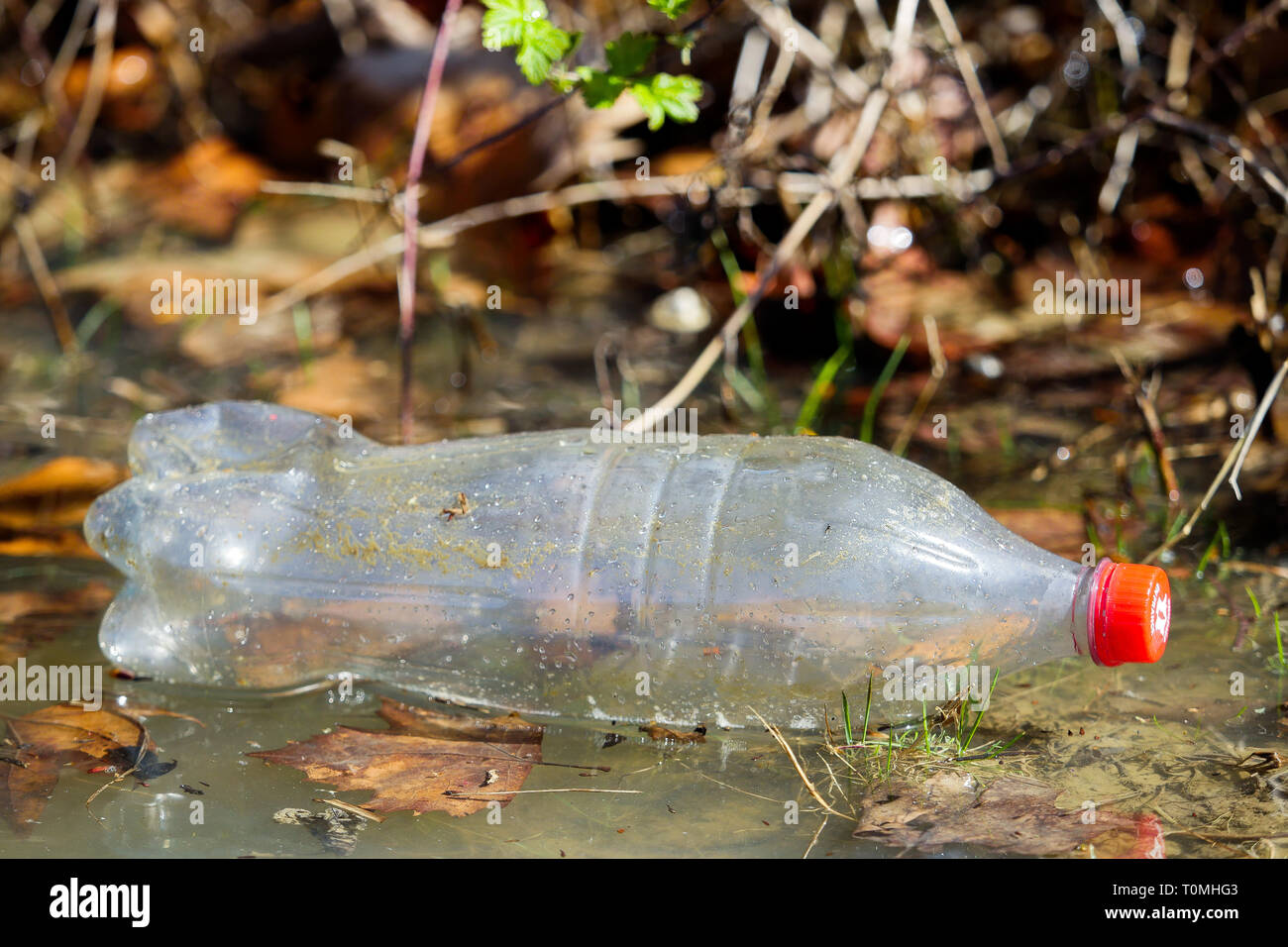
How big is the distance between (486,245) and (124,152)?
1.92 meters

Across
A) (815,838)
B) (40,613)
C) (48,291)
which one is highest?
(48,291)

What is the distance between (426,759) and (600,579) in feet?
1.30

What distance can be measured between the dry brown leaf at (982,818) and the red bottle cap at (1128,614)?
224mm

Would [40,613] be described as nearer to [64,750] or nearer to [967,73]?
[64,750]

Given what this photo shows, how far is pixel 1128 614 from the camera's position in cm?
170

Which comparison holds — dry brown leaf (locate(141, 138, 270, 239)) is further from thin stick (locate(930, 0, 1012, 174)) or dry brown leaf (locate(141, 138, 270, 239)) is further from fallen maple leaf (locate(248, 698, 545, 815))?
fallen maple leaf (locate(248, 698, 545, 815))

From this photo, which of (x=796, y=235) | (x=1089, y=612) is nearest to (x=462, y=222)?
(x=796, y=235)

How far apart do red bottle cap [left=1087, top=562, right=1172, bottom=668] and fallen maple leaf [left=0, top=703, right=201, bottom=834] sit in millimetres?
1332

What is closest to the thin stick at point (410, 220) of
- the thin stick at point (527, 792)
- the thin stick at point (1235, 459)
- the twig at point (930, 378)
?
the twig at point (930, 378)

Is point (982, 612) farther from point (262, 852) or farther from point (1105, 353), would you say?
point (1105, 353)

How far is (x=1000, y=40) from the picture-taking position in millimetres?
4363

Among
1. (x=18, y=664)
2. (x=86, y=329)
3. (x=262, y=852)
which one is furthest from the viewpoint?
(x=86, y=329)

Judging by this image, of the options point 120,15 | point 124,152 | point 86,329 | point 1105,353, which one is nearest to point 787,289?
point 1105,353

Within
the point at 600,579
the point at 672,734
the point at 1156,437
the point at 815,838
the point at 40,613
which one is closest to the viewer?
the point at 815,838
